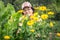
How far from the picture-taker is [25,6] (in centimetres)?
439

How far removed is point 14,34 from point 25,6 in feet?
5.13

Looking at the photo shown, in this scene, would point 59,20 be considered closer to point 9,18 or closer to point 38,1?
point 38,1

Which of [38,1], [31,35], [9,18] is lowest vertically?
[31,35]

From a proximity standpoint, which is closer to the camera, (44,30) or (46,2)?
(44,30)

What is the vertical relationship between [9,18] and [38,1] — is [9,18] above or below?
below

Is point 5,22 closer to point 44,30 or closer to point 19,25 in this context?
point 19,25

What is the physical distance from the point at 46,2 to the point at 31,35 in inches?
195

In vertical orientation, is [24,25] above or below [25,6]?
below

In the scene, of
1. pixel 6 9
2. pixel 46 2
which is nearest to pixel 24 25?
pixel 6 9

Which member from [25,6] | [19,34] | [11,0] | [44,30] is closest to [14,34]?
[19,34]

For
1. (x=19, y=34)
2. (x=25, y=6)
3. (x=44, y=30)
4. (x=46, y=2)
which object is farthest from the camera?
(x=46, y=2)

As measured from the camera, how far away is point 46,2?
7832mm

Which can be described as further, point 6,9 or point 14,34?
point 6,9

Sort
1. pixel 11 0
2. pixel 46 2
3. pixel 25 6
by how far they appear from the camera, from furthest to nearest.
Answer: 1. pixel 46 2
2. pixel 11 0
3. pixel 25 6
